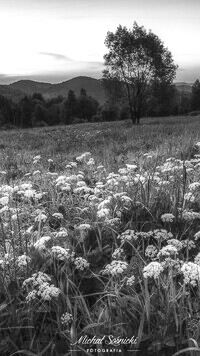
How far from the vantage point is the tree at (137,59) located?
5341 centimetres

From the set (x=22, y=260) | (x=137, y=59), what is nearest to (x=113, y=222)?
(x=22, y=260)

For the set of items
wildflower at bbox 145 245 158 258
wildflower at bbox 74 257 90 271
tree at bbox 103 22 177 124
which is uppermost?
tree at bbox 103 22 177 124

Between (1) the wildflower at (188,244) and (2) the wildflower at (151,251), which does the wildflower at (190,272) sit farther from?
(1) the wildflower at (188,244)

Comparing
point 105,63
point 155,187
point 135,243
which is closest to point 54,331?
point 135,243

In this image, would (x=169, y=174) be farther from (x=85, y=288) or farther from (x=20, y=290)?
(x=20, y=290)

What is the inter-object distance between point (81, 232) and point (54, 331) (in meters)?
1.53

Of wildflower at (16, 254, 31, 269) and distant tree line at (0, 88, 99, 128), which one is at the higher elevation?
wildflower at (16, 254, 31, 269)

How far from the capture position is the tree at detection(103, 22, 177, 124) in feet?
175

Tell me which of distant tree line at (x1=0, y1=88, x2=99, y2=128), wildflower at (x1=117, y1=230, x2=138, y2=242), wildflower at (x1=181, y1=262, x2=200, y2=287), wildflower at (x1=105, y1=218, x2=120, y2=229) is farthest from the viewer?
distant tree line at (x1=0, y1=88, x2=99, y2=128)

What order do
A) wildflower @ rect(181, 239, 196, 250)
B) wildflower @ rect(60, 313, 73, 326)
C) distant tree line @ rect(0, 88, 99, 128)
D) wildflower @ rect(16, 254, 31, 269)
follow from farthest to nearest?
distant tree line @ rect(0, 88, 99, 128)
wildflower @ rect(181, 239, 196, 250)
wildflower @ rect(16, 254, 31, 269)
wildflower @ rect(60, 313, 73, 326)

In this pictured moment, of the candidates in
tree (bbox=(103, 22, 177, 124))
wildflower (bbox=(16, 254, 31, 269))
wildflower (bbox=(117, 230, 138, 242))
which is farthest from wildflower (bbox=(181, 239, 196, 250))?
tree (bbox=(103, 22, 177, 124))

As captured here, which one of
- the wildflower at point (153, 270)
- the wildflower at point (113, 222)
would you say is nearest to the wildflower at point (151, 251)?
the wildflower at point (153, 270)

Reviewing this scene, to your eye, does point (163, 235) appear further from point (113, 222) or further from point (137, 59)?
point (137, 59)

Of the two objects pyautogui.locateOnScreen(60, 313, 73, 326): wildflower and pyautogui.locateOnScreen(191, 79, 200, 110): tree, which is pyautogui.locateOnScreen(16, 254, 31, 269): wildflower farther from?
pyautogui.locateOnScreen(191, 79, 200, 110): tree
